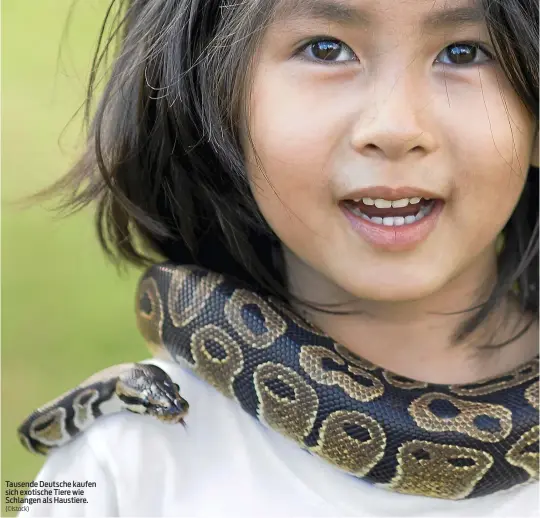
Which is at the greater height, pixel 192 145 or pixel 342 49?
pixel 342 49

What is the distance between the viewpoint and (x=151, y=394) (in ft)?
3.66

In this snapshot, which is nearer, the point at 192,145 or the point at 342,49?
the point at 342,49

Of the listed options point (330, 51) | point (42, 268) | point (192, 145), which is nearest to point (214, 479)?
point (192, 145)

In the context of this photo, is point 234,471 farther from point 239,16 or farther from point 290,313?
point 239,16

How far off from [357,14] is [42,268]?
225 cm

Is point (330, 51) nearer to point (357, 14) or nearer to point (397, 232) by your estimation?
point (357, 14)

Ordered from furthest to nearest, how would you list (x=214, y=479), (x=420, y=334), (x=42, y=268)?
(x=42, y=268) < (x=420, y=334) < (x=214, y=479)

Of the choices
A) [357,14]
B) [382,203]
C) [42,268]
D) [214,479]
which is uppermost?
[357,14]

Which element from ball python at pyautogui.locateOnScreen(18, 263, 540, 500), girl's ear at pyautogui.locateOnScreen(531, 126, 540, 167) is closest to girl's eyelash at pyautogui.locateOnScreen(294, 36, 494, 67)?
girl's ear at pyautogui.locateOnScreen(531, 126, 540, 167)

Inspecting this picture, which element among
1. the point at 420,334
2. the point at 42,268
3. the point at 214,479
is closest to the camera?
the point at 214,479

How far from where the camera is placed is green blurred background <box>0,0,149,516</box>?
2.37 metres

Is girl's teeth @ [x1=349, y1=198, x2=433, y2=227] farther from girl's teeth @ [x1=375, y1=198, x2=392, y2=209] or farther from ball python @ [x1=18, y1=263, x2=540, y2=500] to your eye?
ball python @ [x1=18, y1=263, x2=540, y2=500]

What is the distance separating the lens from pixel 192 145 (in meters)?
1.18

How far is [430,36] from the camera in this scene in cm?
94
